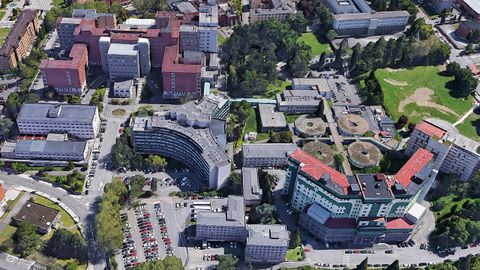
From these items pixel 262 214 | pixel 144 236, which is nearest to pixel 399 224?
pixel 262 214

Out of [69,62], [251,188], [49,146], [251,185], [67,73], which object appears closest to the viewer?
[251,188]

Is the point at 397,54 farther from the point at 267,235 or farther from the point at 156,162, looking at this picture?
the point at 156,162

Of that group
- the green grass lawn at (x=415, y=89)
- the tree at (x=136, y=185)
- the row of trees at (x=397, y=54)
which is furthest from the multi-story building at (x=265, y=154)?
the row of trees at (x=397, y=54)

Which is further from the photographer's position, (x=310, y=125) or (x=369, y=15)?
(x=369, y=15)

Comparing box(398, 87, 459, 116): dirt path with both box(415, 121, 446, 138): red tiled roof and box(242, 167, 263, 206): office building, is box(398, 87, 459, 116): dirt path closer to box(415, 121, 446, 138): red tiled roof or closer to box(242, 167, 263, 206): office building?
box(415, 121, 446, 138): red tiled roof

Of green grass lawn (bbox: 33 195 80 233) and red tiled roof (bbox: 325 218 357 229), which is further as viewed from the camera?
green grass lawn (bbox: 33 195 80 233)

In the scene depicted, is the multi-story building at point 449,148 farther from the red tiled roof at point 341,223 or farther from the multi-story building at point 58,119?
the multi-story building at point 58,119

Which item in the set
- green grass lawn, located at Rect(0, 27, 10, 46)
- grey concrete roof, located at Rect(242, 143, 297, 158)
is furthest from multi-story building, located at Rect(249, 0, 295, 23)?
green grass lawn, located at Rect(0, 27, 10, 46)
